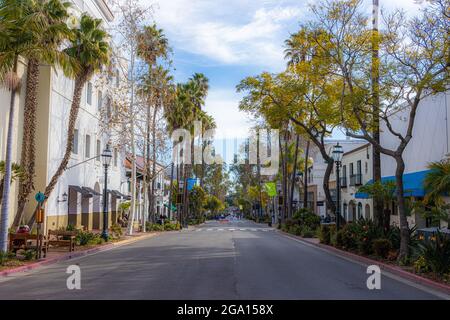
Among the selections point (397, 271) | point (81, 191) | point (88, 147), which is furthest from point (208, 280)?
point (88, 147)

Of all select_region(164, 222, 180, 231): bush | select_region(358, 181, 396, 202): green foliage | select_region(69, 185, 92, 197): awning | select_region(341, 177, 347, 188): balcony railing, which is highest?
select_region(341, 177, 347, 188): balcony railing

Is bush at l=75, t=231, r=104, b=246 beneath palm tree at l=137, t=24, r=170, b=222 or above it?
beneath

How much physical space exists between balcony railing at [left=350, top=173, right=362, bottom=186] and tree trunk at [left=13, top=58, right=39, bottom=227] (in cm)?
2819

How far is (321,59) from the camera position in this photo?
20609 mm

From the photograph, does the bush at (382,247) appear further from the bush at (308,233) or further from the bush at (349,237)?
the bush at (308,233)

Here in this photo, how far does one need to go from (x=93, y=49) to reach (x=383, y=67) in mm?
14209

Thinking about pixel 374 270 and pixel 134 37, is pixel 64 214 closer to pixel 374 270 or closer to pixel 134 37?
pixel 134 37

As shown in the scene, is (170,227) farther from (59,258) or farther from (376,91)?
(376,91)

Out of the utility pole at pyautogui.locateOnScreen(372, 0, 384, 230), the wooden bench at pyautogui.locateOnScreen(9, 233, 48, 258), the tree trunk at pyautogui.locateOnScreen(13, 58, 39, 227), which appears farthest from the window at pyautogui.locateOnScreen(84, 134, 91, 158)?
the utility pole at pyautogui.locateOnScreen(372, 0, 384, 230)

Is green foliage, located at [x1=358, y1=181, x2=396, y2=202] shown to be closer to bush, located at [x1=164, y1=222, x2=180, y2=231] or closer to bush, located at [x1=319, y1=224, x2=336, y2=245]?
bush, located at [x1=319, y1=224, x2=336, y2=245]

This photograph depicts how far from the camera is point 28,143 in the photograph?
23656 mm

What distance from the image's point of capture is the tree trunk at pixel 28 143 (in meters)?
23.3

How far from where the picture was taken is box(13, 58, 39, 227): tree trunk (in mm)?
23266

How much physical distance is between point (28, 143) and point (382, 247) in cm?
1601
